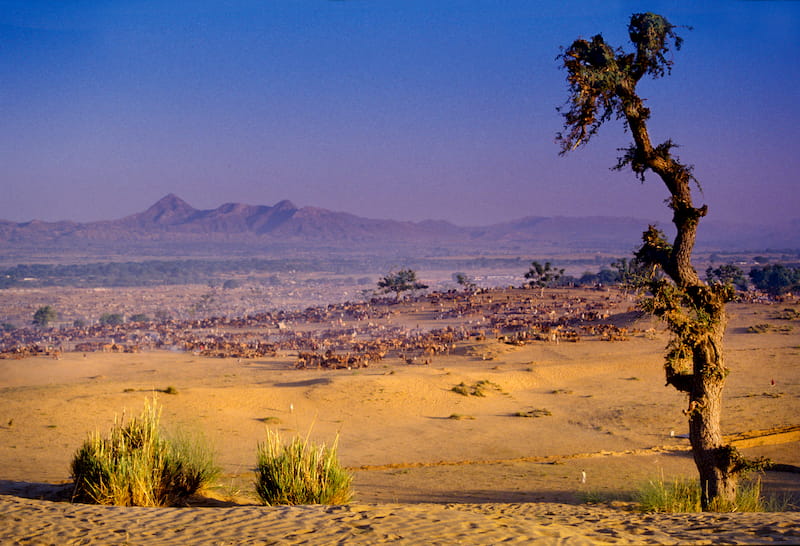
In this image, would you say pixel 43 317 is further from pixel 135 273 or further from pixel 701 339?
pixel 135 273

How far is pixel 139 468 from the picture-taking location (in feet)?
28.4

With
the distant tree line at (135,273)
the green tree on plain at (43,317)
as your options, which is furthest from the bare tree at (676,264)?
the distant tree line at (135,273)

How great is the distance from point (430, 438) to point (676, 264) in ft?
29.6

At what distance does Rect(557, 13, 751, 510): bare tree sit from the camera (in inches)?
360

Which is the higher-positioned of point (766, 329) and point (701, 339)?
point (701, 339)

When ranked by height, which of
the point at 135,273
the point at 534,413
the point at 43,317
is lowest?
the point at 43,317

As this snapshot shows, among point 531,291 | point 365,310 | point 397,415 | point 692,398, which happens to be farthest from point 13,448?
point 531,291

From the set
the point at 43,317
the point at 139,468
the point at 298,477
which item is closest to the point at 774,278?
the point at 43,317

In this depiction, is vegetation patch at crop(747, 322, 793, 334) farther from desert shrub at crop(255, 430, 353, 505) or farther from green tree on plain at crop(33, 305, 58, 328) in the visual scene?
green tree on plain at crop(33, 305, 58, 328)

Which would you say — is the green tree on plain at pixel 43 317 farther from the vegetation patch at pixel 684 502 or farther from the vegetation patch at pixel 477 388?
the vegetation patch at pixel 684 502

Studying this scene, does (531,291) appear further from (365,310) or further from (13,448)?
(13,448)

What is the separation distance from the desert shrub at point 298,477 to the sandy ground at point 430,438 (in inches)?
24.1

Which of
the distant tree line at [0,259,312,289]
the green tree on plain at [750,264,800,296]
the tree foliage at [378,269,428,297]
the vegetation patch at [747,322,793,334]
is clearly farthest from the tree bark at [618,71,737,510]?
the distant tree line at [0,259,312,289]

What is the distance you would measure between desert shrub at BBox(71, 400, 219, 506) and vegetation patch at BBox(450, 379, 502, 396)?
12763 mm
